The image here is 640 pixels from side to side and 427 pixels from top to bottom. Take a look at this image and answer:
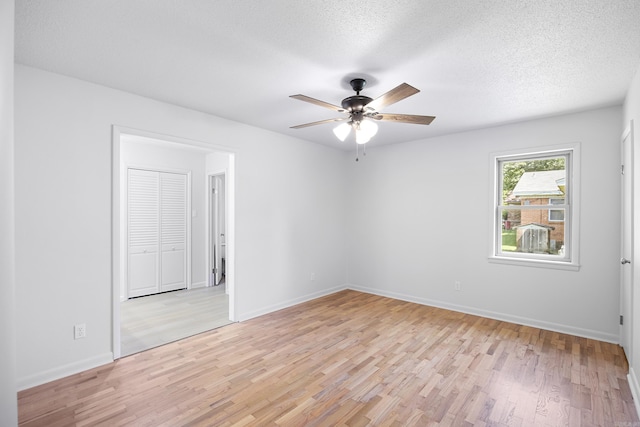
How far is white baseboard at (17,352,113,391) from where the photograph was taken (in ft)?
8.05

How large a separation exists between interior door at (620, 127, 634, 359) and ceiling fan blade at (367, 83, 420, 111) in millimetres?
2111

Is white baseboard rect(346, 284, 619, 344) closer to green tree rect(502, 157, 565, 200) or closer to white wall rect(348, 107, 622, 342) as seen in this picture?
white wall rect(348, 107, 622, 342)

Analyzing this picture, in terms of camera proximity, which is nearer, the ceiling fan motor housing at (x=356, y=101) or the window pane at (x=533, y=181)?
the ceiling fan motor housing at (x=356, y=101)

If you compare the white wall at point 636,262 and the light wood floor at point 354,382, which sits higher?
the white wall at point 636,262

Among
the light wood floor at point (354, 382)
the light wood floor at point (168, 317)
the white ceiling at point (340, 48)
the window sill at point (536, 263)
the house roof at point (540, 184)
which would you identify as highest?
the white ceiling at point (340, 48)

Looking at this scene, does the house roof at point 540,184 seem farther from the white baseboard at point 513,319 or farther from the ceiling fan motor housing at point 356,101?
the ceiling fan motor housing at point 356,101

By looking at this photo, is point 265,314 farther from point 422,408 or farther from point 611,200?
point 611,200

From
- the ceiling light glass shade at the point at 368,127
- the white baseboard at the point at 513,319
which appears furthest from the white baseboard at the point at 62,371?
the white baseboard at the point at 513,319

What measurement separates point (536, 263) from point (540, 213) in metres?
0.64

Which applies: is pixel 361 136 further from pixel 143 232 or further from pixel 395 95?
pixel 143 232

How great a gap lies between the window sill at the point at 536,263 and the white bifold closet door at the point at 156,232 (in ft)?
16.6

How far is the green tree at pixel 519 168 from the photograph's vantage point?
12.6ft

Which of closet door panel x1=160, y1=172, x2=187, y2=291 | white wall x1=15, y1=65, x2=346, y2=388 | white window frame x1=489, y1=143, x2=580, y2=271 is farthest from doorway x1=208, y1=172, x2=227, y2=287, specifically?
white window frame x1=489, y1=143, x2=580, y2=271

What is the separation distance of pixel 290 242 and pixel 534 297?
128 inches
